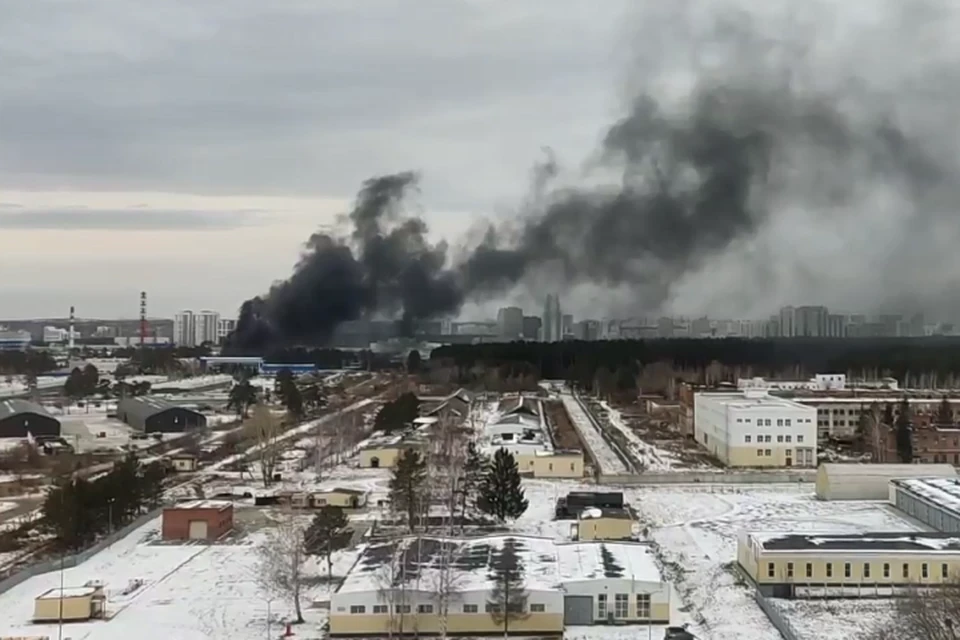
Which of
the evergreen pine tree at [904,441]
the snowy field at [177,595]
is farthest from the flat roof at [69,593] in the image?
the evergreen pine tree at [904,441]

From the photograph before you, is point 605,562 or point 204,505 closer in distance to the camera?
point 605,562

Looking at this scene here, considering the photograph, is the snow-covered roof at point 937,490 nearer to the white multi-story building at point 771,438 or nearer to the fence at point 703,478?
the fence at point 703,478

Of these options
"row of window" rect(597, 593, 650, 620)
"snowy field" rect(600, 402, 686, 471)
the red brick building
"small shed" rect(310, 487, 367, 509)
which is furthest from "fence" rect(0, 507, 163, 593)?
"snowy field" rect(600, 402, 686, 471)

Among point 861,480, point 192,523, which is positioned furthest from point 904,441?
point 192,523

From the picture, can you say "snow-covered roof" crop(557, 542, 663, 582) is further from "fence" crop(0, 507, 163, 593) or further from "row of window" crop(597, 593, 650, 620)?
"fence" crop(0, 507, 163, 593)

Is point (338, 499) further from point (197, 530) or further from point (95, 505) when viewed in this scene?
point (95, 505)

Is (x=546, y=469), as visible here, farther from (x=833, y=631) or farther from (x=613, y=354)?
(x=613, y=354)
